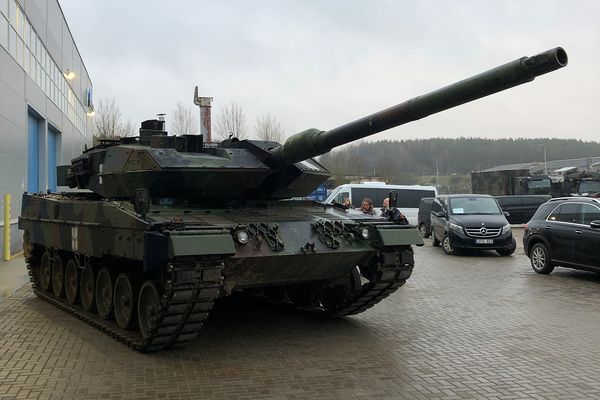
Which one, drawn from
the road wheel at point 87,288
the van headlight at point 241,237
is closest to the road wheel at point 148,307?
the van headlight at point 241,237

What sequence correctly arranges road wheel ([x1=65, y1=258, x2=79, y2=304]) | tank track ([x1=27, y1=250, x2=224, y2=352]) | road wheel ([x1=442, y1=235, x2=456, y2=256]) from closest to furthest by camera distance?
1. tank track ([x1=27, y1=250, x2=224, y2=352])
2. road wheel ([x1=65, y1=258, x2=79, y2=304])
3. road wheel ([x1=442, y1=235, x2=456, y2=256])

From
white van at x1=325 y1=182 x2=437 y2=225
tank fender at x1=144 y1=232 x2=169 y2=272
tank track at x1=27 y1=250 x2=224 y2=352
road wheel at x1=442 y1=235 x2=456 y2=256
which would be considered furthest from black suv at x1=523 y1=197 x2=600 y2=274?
white van at x1=325 y1=182 x2=437 y2=225

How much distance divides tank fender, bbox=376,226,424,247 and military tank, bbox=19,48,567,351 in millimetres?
16

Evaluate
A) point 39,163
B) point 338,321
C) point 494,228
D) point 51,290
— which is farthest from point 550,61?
point 39,163

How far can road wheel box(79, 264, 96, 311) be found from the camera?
349 inches

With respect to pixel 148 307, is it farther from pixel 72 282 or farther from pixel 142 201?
pixel 72 282

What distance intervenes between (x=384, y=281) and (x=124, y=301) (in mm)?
3317

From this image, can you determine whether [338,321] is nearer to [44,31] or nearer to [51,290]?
[51,290]

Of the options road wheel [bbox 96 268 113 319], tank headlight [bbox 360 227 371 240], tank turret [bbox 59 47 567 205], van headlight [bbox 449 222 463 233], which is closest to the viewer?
tank turret [bbox 59 47 567 205]

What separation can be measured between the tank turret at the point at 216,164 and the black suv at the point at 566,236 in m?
5.87

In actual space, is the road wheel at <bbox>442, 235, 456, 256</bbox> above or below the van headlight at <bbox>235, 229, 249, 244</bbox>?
below

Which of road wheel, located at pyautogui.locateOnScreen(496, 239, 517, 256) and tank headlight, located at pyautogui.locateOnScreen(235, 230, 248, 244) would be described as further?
road wheel, located at pyautogui.locateOnScreen(496, 239, 517, 256)

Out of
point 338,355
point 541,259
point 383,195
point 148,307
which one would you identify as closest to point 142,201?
point 148,307

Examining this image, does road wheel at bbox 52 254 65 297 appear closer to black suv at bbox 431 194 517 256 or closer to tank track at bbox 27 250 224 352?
tank track at bbox 27 250 224 352
